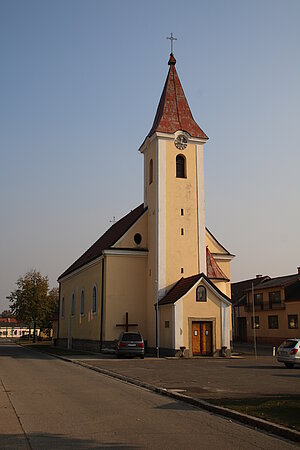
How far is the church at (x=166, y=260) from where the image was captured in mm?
32344

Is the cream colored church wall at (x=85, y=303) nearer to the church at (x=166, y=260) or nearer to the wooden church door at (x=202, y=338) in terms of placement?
the church at (x=166, y=260)

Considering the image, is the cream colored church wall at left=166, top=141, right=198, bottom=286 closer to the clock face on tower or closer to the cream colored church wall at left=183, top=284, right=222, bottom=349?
the clock face on tower

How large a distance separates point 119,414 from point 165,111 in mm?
30585

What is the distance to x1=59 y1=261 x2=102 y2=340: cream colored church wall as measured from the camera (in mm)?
38750

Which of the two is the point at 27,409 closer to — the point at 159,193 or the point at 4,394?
A: the point at 4,394

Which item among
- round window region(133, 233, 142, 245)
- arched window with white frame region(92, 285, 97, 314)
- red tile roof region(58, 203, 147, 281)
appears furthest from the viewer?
arched window with white frame region(92, 285, 97, 314)

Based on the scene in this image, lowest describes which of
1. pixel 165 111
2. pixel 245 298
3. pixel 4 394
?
pixel 4 394

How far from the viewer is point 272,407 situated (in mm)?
10664

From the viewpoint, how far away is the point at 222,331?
106 ft

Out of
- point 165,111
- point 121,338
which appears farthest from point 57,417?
point 165,111

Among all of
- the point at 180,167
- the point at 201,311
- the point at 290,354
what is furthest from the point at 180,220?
the point at 290,354

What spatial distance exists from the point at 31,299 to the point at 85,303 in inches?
926

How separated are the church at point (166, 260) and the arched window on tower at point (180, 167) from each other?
75mm

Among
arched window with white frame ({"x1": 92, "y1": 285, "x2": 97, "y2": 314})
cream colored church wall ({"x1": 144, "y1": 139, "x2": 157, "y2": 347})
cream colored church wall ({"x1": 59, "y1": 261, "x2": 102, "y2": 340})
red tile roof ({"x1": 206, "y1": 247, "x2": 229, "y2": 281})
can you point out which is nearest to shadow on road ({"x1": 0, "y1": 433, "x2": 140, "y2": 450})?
cream colored church wall ({"x1": 144, "y1": 139, "x2": 157, "y2": 347})
